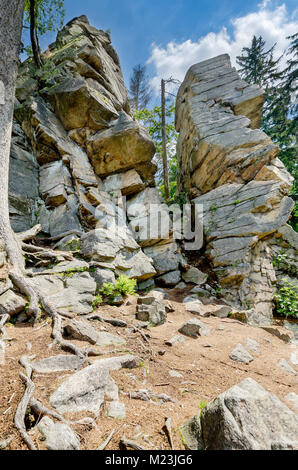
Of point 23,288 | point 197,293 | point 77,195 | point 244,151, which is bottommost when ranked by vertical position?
point 197,293

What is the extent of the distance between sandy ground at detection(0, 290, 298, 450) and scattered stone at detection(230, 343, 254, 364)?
0.33ft

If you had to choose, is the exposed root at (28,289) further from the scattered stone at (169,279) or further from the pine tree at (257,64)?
the pine tree at (257,64)

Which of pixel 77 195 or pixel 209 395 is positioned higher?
pixel 77 195

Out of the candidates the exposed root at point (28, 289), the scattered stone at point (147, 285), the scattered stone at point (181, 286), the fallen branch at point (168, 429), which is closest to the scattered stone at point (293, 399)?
the fallen branch at point (168, 429)

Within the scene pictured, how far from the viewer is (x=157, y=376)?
11.2ft

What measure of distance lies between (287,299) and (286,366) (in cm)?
599

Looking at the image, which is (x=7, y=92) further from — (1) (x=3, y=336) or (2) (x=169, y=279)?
(2) (x=169, y=279)

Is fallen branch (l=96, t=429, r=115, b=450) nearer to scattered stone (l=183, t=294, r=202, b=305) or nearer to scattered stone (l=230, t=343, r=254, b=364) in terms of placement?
scattered stone (l=230, t=343, r=254, b=364)

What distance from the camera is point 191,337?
5539 millimetres

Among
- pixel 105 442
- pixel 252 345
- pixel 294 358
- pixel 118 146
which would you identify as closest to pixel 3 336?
pixel 105 442

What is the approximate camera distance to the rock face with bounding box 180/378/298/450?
1.65m

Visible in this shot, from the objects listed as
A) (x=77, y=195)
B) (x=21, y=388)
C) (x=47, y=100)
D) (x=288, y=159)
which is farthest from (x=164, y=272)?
(x=288, y=159)

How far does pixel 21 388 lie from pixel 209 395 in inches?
101
